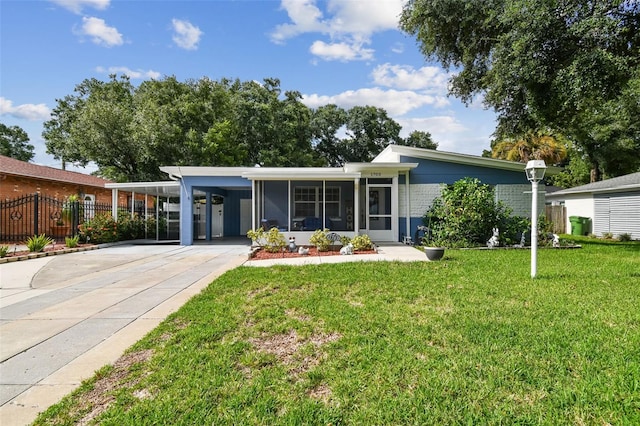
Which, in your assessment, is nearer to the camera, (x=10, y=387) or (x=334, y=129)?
(x=10, y=387)

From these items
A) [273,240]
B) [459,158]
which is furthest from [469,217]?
[273,240]

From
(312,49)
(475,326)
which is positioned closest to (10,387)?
(475,326)

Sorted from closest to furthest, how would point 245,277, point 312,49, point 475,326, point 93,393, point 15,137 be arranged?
point 93,393 < point 475,326 < point 245,277 < point 312,49 < point 15,137

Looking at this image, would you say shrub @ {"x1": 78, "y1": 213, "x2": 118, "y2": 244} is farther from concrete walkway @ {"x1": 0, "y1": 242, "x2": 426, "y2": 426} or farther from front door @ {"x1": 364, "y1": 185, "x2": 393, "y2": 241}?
front door @ {"x1": 364, "y1": 185, "x2": 393, "y2": 241}

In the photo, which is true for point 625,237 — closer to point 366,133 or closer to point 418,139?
point 366,133

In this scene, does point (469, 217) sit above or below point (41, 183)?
below

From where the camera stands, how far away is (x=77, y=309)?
17.5 feet

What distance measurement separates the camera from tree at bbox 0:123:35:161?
34.4m

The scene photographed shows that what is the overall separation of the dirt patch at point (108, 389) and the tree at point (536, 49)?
434 inches

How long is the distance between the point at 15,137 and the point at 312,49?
3758 cm

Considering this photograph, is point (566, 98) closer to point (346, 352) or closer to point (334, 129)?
point (346, 352)

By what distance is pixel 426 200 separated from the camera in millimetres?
13164

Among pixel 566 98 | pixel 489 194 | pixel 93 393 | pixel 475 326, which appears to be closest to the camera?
pixel 93 393

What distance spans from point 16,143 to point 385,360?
46.7 meters
